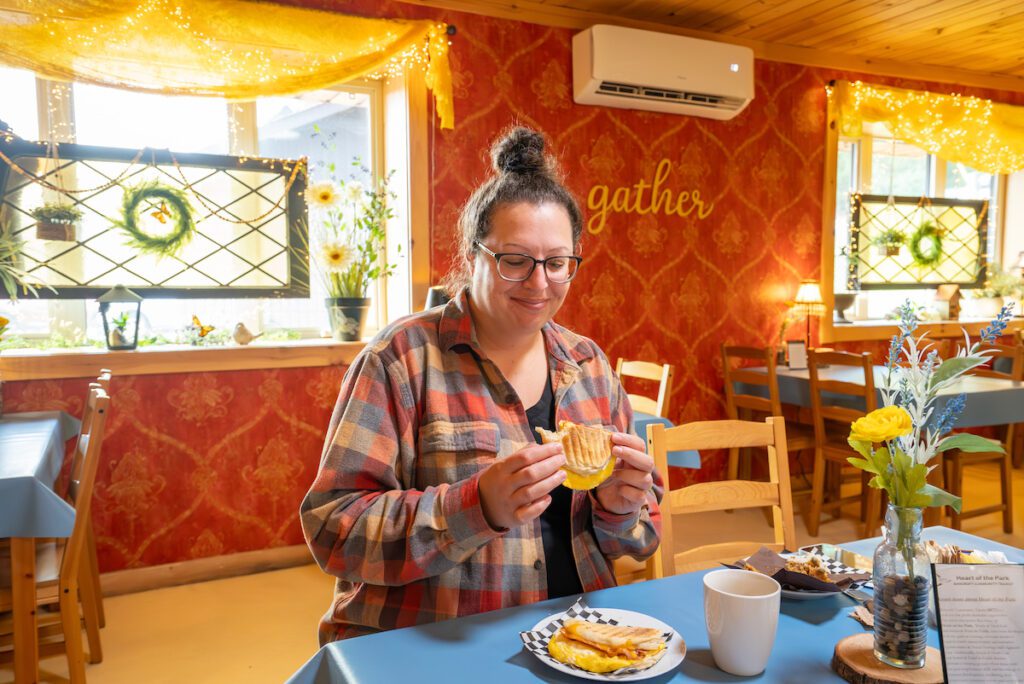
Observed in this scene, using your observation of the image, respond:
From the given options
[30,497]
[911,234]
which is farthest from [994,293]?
[30,497]

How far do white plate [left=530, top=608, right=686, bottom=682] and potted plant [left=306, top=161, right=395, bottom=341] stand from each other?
254 cm

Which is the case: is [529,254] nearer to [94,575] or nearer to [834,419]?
[94,575]

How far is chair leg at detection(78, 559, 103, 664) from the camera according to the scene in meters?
2.45

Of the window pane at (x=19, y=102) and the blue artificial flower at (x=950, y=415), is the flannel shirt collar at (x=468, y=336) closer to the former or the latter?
the blue artificial flower at (x=950, y=415)

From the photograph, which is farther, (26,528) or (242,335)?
(242,335)

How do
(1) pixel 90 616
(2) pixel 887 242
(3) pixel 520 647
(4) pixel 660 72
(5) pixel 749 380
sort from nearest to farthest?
(3) pixel 520 647, (1) pixel 90 616, (4) pixel 660 72, (5) pixel 749 380, (2) pixel 887 242

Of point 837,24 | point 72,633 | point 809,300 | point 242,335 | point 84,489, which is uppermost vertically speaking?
point 837,24

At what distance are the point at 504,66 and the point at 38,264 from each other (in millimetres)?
2270

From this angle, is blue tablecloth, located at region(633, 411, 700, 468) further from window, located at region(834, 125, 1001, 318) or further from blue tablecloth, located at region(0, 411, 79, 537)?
window, located at region(834, 125, 1001, 318)

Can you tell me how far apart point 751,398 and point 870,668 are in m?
3.16

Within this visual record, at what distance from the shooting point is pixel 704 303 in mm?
4312

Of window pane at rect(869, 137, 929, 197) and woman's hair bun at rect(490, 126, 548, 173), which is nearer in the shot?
woman's hair bun at rect(490, 126, 548, 173)

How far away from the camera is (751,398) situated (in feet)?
13.1

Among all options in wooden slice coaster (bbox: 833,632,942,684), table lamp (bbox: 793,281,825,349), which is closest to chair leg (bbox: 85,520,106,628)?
wooden slice coaster (bbox: 833,632,942,684)
